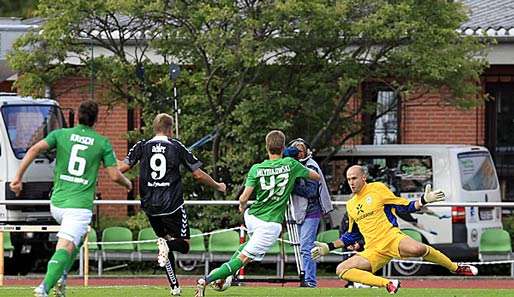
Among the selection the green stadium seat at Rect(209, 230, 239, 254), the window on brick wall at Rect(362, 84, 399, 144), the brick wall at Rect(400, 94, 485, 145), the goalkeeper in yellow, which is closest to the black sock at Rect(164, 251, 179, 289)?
the goalkeeper in yellow

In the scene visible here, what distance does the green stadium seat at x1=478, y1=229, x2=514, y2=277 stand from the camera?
22812mm

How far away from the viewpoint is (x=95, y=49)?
24.2m

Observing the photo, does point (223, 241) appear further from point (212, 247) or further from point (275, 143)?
point (275, 143)

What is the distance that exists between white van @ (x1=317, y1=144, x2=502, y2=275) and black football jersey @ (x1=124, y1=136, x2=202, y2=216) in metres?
8.89

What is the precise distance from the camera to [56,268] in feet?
42.4

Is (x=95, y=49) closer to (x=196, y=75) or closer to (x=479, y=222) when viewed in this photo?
(x=196, y=75)

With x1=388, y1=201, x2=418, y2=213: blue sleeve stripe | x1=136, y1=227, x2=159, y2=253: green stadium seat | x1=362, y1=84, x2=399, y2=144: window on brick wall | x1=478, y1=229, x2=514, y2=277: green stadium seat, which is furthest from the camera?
x1=362, y1=84, x2=399, y2=144: window on brick wall

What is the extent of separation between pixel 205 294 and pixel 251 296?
0.56m

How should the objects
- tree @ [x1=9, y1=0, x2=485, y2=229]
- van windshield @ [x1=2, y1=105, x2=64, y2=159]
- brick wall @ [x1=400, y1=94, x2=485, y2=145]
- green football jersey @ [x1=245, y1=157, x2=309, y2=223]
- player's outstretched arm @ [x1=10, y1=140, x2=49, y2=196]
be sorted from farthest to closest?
brick wall @ [x1=400, y1=94, x2=485, y2=145] < van windshield @ [x1=2, y1=105, x2=64, y2=159] < tree @ [x1=9, y1=0, x2=485, y2=229] < green football jersey @ [x1=245, y1=157, x2=309, y2=223] < player's outstretched arm @ [x1=10, y1=140, x2=49, y2=196]

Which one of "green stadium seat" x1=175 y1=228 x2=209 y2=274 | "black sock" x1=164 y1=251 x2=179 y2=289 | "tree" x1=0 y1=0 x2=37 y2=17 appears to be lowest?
"green stadium seat" x1=175 y1=228 x2=209 y2=274

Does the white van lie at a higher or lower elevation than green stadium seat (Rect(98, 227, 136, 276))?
higher

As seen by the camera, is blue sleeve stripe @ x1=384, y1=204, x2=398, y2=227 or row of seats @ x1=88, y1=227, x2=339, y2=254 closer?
blue sleeve stripe @ x1=384, y1=204, x2=398, y2=227

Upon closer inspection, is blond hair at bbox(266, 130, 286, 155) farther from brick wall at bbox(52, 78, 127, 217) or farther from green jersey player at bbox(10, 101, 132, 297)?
brick wall at bbox(52, 78, 127, 217)

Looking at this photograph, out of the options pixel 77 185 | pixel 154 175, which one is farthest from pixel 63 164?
pixel 154 175
